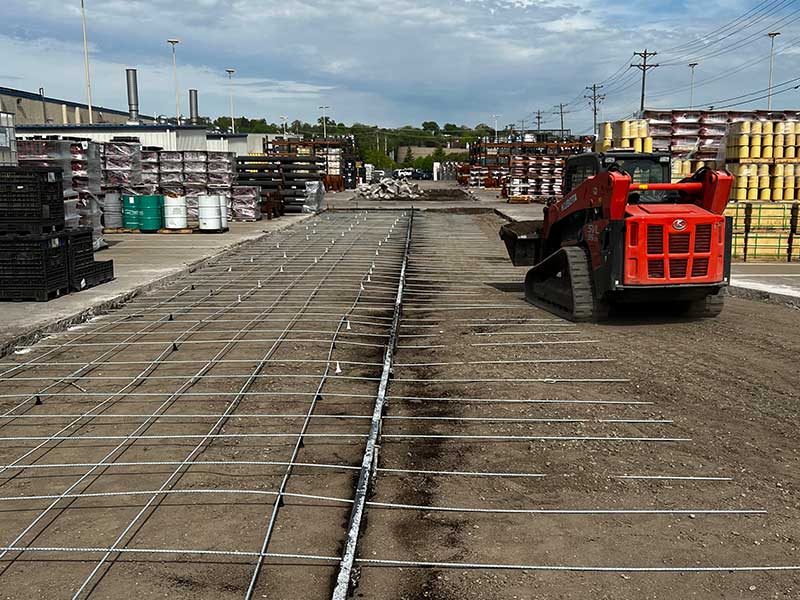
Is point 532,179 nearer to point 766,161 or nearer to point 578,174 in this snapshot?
point 766,161

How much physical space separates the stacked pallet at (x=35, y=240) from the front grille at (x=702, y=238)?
31.0 feet

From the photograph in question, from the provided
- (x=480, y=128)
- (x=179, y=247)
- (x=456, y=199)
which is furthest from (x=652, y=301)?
(x=480, y=128)

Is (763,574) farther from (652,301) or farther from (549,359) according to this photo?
(652,301)

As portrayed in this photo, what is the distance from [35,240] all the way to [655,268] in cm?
907

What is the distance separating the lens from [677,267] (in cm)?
945

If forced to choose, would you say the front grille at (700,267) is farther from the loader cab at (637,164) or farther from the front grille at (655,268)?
the loader cab at (637,164)

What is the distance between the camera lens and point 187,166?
25438mm

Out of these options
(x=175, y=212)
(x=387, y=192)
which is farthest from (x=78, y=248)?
(x=387, y=192)

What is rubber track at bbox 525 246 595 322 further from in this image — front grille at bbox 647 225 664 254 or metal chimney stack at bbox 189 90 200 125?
metal chimney stack at bbox 189 90 200 125

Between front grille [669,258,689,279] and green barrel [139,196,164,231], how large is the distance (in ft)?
59.7

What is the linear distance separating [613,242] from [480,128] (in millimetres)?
182948

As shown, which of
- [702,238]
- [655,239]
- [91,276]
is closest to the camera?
[655,239]

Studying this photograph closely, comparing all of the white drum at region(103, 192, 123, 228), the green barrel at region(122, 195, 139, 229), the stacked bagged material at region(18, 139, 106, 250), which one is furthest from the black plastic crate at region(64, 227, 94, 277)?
the white drum at region(103, 192, 123, 228)

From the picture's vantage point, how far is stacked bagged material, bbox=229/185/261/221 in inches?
1118
